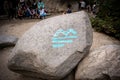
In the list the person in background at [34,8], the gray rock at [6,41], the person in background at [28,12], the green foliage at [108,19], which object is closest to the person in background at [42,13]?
the person in background at [34,8]

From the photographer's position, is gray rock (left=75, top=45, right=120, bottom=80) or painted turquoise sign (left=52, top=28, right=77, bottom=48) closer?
A: gray rock (left=75, top=45, right=120, bottom=80)

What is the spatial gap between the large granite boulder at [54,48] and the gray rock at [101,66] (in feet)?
0.79

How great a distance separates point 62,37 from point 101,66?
1326 millimetres

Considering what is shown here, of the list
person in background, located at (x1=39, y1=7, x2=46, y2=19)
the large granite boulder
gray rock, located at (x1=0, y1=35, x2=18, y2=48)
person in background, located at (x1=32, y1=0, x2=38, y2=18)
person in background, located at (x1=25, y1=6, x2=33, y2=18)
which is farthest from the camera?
person in background, located at (x1=32, y1=0, x2=38, y2=18)

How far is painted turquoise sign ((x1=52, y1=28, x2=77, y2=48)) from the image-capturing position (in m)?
7.00

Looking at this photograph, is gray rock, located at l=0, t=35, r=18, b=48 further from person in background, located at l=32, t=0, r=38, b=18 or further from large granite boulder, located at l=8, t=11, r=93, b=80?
person in background, located at l=32, t=0, r=38, b=18

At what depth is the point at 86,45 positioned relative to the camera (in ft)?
22.7

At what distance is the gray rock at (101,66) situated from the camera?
663 centimetres

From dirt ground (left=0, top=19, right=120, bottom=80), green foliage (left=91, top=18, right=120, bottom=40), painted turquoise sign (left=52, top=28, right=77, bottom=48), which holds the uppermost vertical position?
painted turquoise sign (left=52, top=28, right=77, bottom=48)

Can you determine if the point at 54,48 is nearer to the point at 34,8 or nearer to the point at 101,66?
the point at 101,66

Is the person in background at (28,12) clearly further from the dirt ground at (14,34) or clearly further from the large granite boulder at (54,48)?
the large granite boulder at (54,48)

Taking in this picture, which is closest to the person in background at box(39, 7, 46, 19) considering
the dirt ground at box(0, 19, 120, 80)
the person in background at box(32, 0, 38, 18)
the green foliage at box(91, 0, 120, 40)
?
the person in background at box(32, 0, 38, 18)

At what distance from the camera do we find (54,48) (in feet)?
22.6

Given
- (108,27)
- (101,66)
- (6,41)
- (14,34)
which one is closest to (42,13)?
(14,34)
